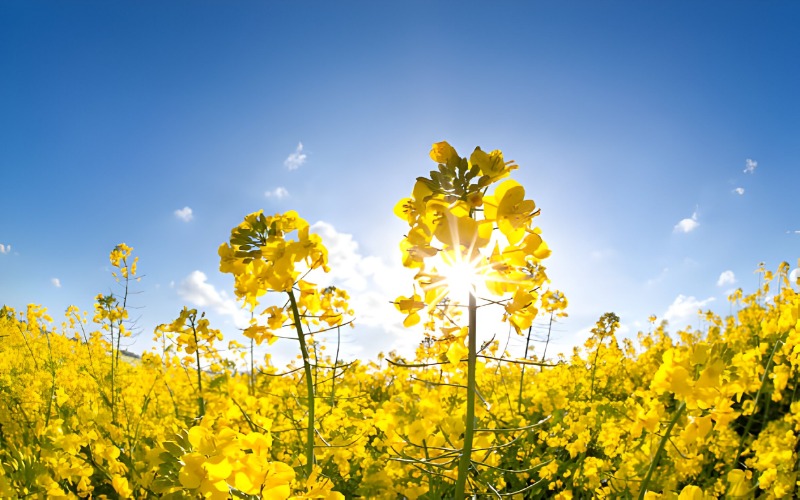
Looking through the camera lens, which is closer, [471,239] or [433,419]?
[471,239]

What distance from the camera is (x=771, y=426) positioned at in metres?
3.06

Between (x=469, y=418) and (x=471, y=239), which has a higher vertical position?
(x=471, y=239)

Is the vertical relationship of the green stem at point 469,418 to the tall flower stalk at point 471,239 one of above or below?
below

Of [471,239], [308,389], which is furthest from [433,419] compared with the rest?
[471,239]

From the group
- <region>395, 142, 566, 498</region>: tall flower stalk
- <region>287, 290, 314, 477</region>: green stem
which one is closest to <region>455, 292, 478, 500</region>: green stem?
<region>395, 142, 566, 498</region>: tall flower stalk

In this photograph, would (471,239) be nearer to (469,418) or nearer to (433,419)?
(469,418)

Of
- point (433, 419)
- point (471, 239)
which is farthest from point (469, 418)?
point (433, 419)

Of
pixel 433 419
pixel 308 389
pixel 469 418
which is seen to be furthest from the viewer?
pixel 433 419

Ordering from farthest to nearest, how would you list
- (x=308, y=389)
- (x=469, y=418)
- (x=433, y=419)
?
1. (x=433, y=419)
2. (x=308, y=389)
3. (x=469, y=418)

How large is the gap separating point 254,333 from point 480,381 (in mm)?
4169

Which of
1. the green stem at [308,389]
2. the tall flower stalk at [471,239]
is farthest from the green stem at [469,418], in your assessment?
the green stem at [308,389]

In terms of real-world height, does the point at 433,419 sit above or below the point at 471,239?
below

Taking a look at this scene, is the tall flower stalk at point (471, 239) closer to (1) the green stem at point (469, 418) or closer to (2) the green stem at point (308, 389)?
(1) the green stem at point (469, 418)

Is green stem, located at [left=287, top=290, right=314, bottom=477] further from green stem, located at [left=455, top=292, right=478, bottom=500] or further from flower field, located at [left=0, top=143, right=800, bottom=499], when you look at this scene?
green stem, located at [left=455, top=292, right=478, bottom=500]
